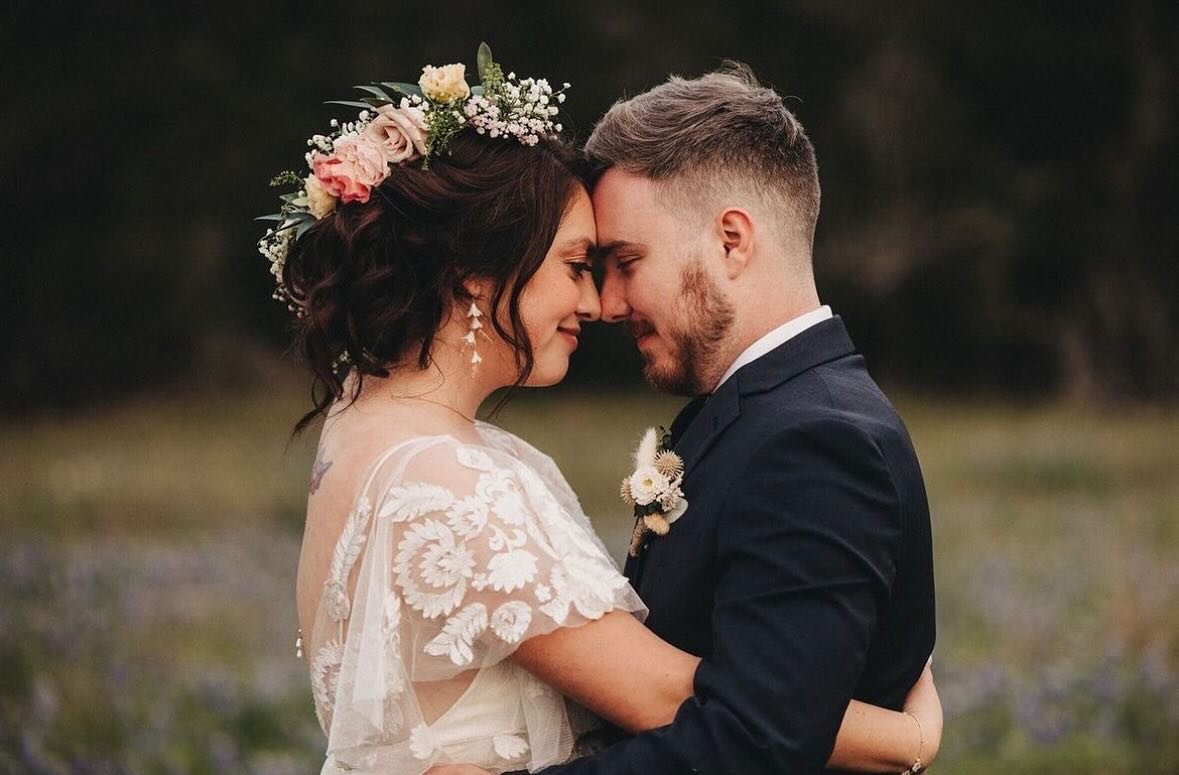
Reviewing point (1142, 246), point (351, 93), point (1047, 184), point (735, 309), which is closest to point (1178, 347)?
point (1142, 246)

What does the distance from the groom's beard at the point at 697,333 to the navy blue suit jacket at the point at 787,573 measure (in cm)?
15

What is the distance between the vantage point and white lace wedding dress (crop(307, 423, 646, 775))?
9.36ft

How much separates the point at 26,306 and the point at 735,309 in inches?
656

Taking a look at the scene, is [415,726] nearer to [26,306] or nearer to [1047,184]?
[26,306]

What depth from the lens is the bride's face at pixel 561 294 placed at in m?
3.30

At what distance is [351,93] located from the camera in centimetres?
1862

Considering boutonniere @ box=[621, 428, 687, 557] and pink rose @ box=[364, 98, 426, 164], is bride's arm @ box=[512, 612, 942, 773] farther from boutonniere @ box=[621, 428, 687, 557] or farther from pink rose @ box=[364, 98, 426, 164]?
pink rose @ box=[364, 98, 426, 164]

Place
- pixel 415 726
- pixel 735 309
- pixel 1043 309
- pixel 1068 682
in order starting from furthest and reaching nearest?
pixel 1043 309, pixel 1068 682, pixel 735 309, pixel 415 726

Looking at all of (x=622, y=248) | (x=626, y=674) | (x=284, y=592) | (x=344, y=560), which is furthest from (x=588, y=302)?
(x=284, y=592)

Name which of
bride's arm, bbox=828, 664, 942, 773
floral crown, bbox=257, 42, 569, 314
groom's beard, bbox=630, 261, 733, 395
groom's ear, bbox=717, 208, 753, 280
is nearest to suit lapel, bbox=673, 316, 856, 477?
groom's beard, bbox=630, 261, 733, 395

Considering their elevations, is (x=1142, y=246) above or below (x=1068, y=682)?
above

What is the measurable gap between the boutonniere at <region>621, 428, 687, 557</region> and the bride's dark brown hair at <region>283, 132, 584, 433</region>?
0.42 m

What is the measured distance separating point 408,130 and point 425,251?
0.29 metres

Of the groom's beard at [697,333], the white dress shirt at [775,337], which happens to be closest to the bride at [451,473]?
the groom's beard at [697,333]
